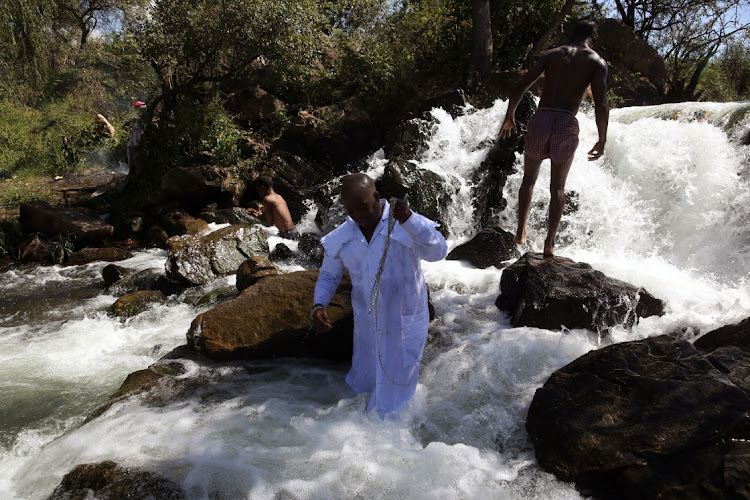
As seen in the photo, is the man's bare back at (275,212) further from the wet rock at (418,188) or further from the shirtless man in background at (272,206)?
the wet rock at (418,188)

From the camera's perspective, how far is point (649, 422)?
270 centimetres

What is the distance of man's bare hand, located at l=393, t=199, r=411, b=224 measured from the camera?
2.61 meters

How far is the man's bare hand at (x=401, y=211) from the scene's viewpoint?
2.61 m

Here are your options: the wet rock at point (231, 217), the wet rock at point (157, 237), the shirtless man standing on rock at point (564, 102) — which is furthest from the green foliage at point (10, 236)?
the shirtless man standing on rock at point (564, 102)

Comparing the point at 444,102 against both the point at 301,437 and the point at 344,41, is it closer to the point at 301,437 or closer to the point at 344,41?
the point at 344,41

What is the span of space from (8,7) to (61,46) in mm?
11122

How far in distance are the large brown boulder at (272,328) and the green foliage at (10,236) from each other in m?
6.91

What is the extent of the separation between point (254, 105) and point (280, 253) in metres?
5.97

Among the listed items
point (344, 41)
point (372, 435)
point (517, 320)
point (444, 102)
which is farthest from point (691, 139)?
point (344, 41)

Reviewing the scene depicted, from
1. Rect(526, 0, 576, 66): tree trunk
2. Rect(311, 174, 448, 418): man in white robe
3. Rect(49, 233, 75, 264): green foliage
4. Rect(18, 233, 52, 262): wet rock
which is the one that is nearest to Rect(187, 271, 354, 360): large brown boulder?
Rect(311, 174, 448, 418): man in white robe

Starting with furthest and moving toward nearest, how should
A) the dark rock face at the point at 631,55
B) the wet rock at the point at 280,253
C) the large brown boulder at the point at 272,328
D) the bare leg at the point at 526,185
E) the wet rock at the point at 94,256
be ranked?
1. the dark rock face at the point at 631,55
2. the wet rock at the point at 94,256
3. the wet rock at the point at 280,253
4. the bare leg at the point at 526,185
5. the large brown boulder at the point at 272,328

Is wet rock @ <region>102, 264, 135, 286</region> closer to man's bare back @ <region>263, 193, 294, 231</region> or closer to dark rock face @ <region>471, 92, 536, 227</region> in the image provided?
man's bare back @ <region>263, 193, 294, 231</region>

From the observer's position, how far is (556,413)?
2.97 m

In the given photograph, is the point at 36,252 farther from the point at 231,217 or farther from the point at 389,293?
the point at 389,293
